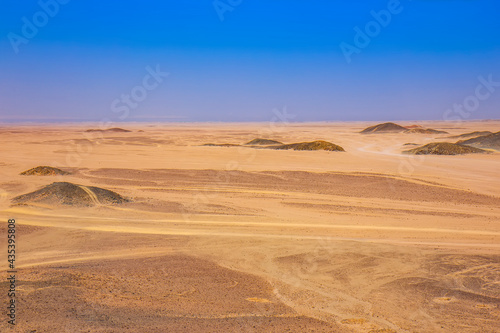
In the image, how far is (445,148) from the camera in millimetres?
35531

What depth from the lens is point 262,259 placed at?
9141 millimetres

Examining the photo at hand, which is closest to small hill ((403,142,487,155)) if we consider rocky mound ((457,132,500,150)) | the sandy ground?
rocky mound ((457,132,500,150))

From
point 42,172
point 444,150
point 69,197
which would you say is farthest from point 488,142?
point 69,197

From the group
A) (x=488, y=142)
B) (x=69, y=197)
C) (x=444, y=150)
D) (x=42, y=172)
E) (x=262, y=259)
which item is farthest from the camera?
(x=488, y=142)

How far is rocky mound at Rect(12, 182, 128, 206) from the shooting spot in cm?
1450

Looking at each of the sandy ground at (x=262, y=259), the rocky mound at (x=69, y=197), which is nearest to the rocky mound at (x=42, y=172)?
the sandy ground at (x=262, y=259)

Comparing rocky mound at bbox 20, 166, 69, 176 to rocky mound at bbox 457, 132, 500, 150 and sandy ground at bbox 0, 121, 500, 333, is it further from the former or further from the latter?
rocky mound at bbox 457, 132, 500, 150

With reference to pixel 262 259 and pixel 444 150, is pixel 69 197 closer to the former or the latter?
pixel 262 259

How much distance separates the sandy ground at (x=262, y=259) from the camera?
6270 mm

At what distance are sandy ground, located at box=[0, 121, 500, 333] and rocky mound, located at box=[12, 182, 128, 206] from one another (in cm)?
54

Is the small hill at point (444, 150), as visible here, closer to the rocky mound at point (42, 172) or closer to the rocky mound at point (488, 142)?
the rocky mound at point (488, 142)

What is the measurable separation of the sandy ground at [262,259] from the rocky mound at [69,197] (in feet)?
1.77

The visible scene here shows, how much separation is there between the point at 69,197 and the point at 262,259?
882 cm

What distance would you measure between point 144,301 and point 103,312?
27.4 inches
